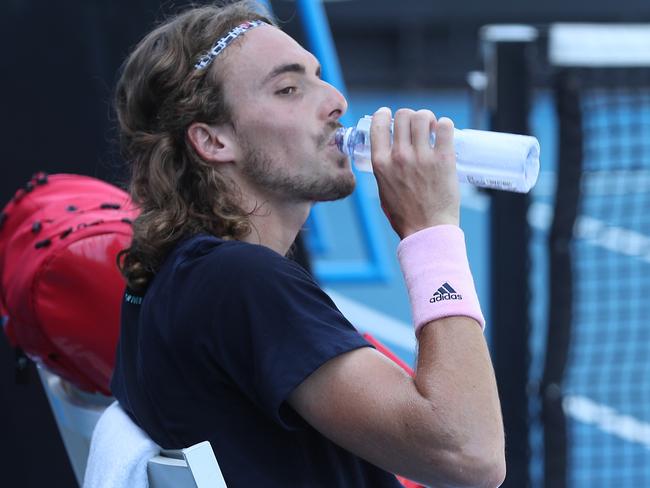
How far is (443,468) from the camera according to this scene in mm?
1366

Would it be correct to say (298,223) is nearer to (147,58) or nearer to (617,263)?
(147,58)

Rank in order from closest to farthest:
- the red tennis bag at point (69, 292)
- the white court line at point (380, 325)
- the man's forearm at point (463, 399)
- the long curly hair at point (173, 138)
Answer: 1. the man's forearm at point (463, 399)
2. the long curly hair at point (173, 138)
3. the red tennis bag at point (69, 292)
4. the white court line at point (380, 325)

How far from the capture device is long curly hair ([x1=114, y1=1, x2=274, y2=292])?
1.63 meters

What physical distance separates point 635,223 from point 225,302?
710 centimetres

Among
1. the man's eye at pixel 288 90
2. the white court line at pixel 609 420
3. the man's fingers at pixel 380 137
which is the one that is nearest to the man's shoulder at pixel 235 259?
the man's fingers at pixel 380 137

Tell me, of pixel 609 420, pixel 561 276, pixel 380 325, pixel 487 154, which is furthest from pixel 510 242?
pixel 380 325

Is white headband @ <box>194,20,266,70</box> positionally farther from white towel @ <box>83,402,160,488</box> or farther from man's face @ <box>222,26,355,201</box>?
white towel @ <box>83,402,160,488</box>

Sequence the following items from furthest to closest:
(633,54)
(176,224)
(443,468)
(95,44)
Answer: (633,54) → (95,44) → (176,224) → (443,468)

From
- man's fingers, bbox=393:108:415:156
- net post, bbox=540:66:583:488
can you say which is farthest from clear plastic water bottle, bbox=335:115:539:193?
net post, bbox=540:66:583:488

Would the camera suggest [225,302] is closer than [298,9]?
Yes

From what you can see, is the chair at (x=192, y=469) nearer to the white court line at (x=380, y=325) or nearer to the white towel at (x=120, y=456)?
the white towel at (x=120, y=456)

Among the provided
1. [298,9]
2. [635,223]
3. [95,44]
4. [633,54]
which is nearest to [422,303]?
[95,44]

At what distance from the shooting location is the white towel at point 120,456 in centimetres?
149

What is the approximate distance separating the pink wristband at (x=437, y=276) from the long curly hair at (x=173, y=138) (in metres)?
0.27
